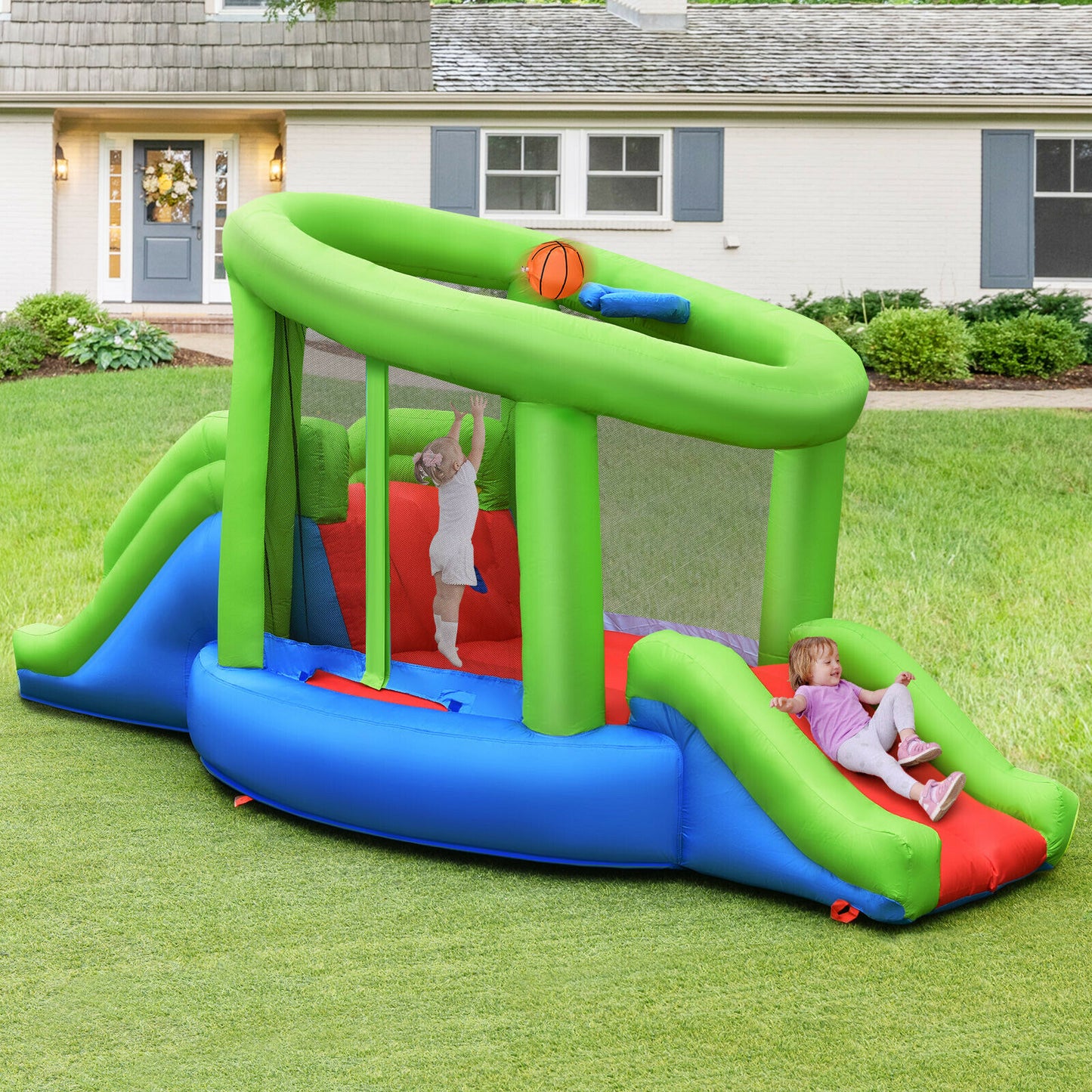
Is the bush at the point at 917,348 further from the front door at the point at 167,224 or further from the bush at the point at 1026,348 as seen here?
the front door at the point at 167,224

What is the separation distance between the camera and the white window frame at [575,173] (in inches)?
Result: 626

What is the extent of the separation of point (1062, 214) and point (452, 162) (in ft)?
24.4

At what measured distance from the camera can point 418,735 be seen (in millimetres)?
3906

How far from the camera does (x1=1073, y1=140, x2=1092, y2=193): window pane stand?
53.5ft

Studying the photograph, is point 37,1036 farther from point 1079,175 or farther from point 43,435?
point 1079,175

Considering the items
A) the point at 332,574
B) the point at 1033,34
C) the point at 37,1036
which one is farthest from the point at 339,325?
the point at 1033,34

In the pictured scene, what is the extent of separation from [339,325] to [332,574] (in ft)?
3.14

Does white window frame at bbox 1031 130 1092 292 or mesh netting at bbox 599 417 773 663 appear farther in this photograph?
white window frame at bbox 1031 130 1092 292

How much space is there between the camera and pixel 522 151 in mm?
16094

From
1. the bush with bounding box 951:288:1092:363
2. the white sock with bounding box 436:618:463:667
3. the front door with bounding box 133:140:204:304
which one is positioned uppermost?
the front door with bounding box 133:140:204:304

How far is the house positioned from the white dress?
11785 mm

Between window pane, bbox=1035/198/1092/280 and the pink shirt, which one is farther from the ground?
Result: window pane, bbox=1035/198/1092/280

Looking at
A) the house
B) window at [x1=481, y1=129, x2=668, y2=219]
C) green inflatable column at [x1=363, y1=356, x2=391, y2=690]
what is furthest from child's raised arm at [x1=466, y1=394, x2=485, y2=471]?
window at [x1=481, y1=129, x2=668, y2=219]

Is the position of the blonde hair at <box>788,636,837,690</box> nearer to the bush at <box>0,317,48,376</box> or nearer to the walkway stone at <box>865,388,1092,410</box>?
the walkway stone at <box>865,388,1092,410</box>
